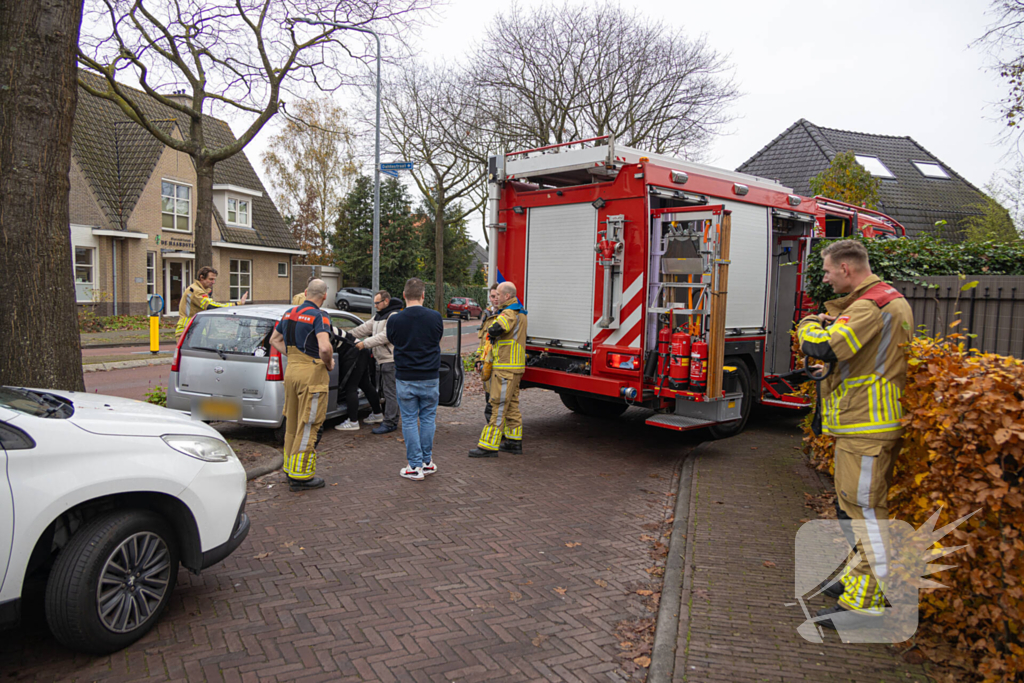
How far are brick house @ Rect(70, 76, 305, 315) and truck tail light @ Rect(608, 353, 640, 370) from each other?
1852cm

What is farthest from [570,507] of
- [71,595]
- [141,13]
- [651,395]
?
[141,13]

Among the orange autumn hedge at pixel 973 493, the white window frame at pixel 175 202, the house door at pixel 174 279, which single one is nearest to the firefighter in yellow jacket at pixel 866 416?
the orange autumn hedge at pixel 973 493

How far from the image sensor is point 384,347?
7.92 m

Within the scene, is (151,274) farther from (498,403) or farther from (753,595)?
(753,595)

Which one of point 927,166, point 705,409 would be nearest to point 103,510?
point 705,409

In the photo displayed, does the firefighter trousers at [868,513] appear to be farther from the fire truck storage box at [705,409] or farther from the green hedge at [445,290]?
the green hedge at [445,290]

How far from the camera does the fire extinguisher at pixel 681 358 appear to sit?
21.5ft

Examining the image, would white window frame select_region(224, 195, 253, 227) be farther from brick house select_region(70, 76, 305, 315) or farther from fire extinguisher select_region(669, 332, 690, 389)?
fire extinguisher select_region(669, 332, 690, 389)

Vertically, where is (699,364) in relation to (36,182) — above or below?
below

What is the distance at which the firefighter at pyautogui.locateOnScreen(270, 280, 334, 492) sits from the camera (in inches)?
221

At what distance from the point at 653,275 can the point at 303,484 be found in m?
3.84

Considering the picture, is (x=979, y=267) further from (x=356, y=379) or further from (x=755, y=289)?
(x=356, y=379)

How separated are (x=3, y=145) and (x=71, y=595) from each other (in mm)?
3713

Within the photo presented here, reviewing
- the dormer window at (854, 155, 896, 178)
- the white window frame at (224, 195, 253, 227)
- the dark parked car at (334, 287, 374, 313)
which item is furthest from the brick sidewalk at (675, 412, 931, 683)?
the dark parked car at (334, 287, 374, 313)
